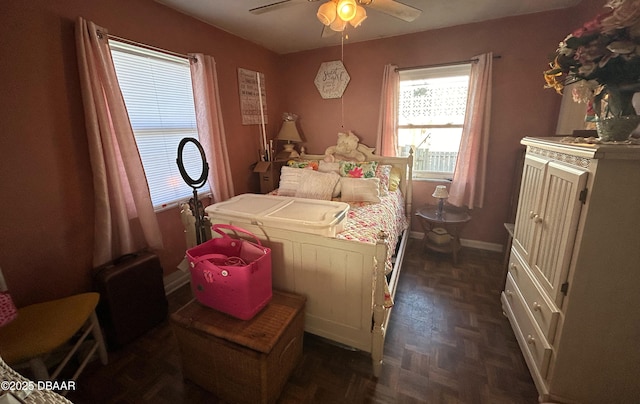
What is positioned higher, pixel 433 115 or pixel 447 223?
pixel 433 115

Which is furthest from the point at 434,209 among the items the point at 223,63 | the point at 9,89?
the point at 9,89

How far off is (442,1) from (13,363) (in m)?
3.47

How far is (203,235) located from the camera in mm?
1889

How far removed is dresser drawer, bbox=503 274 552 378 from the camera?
134 cm

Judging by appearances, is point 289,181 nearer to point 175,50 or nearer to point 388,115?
point 388,115

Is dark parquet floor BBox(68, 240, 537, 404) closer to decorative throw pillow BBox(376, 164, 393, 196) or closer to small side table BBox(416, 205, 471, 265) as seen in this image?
small side table BBox(416, 205, 471, 265)

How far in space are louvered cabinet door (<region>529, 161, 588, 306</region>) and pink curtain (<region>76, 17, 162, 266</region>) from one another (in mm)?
2587

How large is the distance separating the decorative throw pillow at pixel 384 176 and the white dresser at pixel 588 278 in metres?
1.34

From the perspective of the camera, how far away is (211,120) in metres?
2.48

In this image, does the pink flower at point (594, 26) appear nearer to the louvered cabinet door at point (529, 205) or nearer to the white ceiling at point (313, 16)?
the louvered cabinet door at point (529, 205)

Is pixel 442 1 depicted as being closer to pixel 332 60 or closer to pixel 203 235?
pixel 332 60

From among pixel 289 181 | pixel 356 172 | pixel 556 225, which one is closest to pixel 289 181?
pixel 289 181

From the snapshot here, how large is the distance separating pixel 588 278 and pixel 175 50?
312 cm

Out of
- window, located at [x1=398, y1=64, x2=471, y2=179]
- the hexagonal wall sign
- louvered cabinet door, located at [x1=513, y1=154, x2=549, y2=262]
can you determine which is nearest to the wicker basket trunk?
louvered cabinet door, located at [x1=513, y1=154, x2=549, y2=262]
